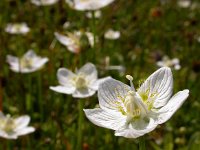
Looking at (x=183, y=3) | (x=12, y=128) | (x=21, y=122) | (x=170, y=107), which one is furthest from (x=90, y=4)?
(x=183, y=3)

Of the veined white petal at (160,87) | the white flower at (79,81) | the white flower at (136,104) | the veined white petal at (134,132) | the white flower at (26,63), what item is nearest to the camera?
the veined white petal at (134,132)

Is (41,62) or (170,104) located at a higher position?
(170,104)

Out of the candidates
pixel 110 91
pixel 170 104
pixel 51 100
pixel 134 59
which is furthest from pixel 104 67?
pixel 170 104

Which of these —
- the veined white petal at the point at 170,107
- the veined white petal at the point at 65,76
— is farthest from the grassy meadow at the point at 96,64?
the veined white petal at the point at 170,107

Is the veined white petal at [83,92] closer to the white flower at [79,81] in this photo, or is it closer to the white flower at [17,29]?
the white flower at [79,81]

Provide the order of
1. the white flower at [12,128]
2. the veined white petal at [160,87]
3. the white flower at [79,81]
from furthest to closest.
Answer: the white flower at [79,81] → the white flower at [12,128] → the veined white petal at [160,87]

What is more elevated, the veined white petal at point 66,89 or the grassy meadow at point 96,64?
the veined white petal at point 66,89

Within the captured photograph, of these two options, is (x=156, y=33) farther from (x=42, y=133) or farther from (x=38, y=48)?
(x=42, y=133)
